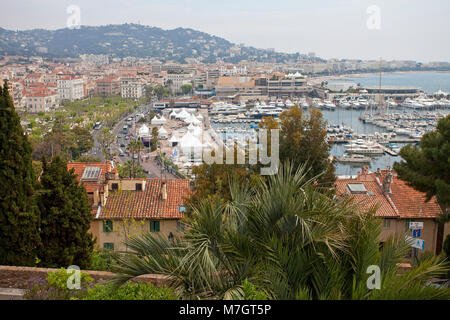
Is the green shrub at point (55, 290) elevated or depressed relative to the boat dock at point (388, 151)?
elevated

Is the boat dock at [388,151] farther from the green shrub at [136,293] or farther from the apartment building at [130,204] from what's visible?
the green shrub at [136,293]

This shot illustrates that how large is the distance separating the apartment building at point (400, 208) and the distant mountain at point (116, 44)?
11155 centimetres

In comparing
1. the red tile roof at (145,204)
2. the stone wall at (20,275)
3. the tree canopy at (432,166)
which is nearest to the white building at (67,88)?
the red tile roof at (145,204)

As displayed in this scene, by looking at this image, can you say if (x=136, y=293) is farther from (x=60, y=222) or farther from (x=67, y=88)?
(x=67, y=88)

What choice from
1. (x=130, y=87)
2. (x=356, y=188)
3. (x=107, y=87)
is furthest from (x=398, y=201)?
(x=107, y=87)

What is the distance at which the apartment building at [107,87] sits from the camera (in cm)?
8088

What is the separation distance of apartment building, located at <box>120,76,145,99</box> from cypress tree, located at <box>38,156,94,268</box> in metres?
73.5

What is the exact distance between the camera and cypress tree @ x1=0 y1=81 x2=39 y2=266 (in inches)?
218

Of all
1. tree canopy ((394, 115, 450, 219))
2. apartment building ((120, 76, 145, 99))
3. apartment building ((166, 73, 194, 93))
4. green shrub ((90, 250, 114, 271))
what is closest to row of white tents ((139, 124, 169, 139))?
tree canopy ((394, 115, 450, 219))

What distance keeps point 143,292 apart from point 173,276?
0.20 meters

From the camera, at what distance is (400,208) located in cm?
982

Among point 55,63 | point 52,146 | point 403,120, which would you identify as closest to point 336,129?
point 403,120

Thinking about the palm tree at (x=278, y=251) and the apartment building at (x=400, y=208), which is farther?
the apartment building at (x=400, y=208)
